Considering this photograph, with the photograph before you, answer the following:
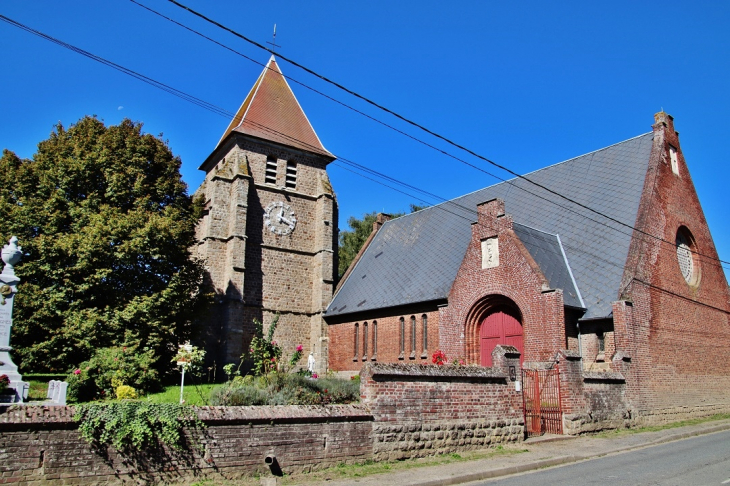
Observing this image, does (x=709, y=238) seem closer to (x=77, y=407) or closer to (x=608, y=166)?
(x=608, y=166)

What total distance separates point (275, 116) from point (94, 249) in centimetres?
1660

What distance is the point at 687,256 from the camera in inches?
944

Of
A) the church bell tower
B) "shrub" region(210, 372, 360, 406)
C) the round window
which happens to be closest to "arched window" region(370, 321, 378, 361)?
the church bell tower

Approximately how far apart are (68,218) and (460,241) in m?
17.2

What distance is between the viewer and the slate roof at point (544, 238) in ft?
67.3

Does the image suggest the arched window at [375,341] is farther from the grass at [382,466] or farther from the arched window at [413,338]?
the grass at [382,466]

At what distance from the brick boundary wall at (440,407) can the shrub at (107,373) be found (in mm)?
10302

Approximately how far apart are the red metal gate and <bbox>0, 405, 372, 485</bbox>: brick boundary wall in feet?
21.3

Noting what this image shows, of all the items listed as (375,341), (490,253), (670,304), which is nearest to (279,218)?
(375,341)

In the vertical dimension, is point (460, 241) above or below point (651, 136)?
below

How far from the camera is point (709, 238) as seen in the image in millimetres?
25281

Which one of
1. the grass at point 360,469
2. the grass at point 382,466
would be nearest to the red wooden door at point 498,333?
the grass at point 382,466

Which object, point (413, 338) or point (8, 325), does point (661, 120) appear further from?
point (8, 325)

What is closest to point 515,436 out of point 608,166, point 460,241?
point 460,241
